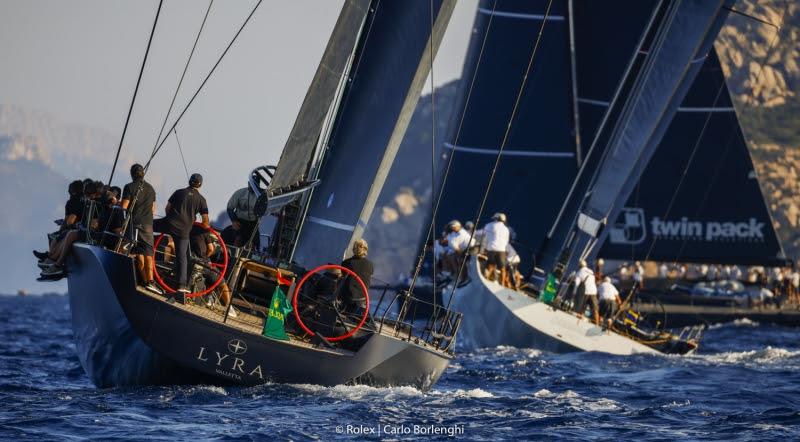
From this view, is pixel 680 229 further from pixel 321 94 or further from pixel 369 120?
pixel 321 94

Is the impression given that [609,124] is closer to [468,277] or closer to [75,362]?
[468,277]

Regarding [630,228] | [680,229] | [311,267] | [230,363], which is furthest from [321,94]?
[680,229]

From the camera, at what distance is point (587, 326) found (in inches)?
A: 925

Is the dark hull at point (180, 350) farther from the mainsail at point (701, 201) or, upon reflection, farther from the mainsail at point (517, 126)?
the mainsail at point (701, 201)

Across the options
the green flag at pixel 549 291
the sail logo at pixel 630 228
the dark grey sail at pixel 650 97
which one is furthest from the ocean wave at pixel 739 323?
the green flag at pixel 549 291

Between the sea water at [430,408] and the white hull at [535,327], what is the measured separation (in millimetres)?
3990

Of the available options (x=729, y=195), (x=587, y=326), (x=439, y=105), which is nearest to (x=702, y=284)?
(x=729, y=195)

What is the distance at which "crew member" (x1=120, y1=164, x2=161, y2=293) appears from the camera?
42.9ft

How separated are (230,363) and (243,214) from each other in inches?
119

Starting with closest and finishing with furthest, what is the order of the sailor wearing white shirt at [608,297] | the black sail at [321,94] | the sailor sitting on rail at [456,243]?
the black sail at [321,94], the sailor sitting on rail at [456,243], the sailor wearing white shirt at [608,297]

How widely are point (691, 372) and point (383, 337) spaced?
24.4 ft

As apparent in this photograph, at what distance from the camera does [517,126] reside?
3131 centimetres

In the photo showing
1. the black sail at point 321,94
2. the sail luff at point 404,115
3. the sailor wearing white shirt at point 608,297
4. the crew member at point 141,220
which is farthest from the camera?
the sailor wearing white shirt at point 608,297

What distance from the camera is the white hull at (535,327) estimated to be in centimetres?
2333
